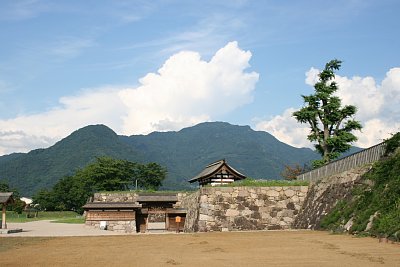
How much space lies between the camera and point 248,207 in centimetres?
3005

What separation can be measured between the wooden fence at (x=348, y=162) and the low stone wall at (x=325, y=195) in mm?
473

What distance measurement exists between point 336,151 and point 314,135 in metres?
2.39

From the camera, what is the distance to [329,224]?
22859 mm

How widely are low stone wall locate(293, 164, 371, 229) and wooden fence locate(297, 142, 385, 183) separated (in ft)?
1.55

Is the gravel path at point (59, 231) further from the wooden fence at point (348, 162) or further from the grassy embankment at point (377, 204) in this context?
the grassy embankment at point (377, 204)

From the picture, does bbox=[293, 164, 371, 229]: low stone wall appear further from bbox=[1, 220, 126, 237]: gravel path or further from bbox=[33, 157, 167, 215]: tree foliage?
bbox=[33, 157, 167, 215]: tree foliage

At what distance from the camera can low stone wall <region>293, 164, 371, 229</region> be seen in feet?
77.3

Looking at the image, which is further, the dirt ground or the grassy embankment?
the grassy embankment

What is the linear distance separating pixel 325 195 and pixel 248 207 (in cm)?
569

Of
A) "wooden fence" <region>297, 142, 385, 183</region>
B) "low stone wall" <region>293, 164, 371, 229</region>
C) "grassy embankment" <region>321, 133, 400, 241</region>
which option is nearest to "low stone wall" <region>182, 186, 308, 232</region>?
"low stone wall" <region>293, 164, 371, 229</region>

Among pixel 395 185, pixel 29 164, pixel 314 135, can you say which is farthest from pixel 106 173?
pixel 29 164

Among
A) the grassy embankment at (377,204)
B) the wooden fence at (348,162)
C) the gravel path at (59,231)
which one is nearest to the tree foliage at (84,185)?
the gravel path at (59,231)

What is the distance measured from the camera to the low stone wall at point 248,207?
29.6 metres

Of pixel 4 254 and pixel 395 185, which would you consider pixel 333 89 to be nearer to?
pixel 395 185
